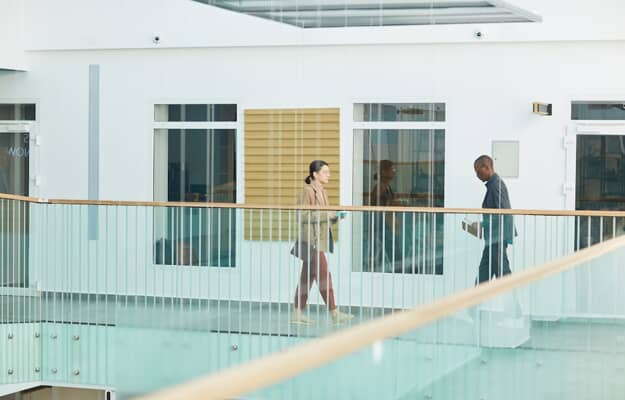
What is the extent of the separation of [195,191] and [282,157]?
3.80ft

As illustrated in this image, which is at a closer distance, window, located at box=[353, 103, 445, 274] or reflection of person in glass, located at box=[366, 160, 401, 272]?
reflection of person in glass, located at box=[366, 160, 401, 272]

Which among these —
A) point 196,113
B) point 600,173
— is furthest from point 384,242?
point 600,173

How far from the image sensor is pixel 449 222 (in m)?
11.0

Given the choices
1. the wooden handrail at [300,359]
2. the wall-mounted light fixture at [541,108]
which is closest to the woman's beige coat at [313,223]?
the wall-mounted light fixture at [541,108]

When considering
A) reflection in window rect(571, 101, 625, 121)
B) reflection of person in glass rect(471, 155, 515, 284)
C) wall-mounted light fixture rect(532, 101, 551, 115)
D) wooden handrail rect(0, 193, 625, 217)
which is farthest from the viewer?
reflection in window rect(571, 101, 625, 121)

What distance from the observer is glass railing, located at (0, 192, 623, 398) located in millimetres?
10992

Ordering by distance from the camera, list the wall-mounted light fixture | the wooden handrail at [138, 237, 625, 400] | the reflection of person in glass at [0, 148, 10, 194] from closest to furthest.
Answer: the wooden handrail at [138, 237, 625, 400]
the wall-mounted light fixture
the reflection of person in glass at [0, 148, 10, 194]

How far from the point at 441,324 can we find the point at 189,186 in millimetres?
7790

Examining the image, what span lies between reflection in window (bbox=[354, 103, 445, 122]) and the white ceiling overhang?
74 centimetres

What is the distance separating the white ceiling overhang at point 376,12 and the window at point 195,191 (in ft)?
3.78

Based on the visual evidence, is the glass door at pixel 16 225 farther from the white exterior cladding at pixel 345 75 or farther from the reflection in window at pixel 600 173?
the reflection in window at pixel 600 173

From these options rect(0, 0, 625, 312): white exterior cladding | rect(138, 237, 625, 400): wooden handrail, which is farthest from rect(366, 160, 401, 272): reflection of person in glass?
rect(138, 237, 625, 400): wooden handrail

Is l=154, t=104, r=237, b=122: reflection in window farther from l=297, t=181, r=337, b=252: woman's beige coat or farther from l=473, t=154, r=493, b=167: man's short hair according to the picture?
l=473, t=154, r=493, b=167: man's short hair

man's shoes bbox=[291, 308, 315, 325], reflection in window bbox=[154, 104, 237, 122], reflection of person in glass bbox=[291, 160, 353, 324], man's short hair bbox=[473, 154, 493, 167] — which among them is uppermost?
reflection in window bbox=[154, 104, 237, 122]
